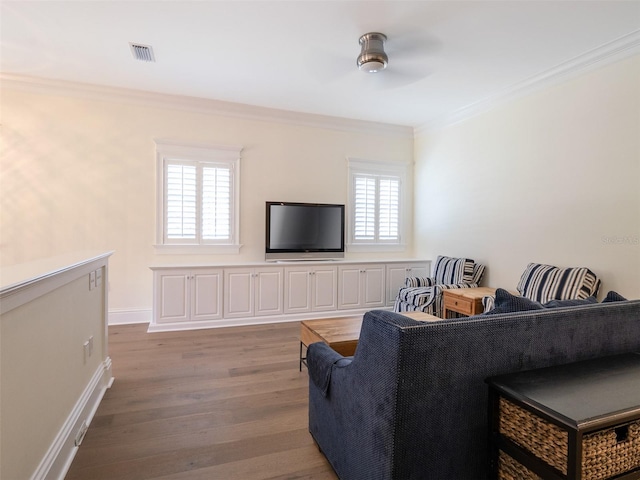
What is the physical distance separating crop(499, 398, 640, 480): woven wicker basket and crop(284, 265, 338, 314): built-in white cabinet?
3548 millimetres

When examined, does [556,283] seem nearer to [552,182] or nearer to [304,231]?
[552,182]

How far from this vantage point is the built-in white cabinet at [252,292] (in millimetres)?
4457

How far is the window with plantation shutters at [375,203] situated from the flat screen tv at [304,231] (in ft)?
1.19

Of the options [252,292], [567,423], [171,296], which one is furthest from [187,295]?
[567,423]

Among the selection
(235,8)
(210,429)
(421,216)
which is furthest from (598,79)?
(210,429)

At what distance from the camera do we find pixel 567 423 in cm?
111

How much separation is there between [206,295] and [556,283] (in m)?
3.93

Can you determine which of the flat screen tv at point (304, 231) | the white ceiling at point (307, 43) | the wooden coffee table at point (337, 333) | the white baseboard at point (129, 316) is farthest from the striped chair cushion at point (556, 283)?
the white baseboard at point (129, 316)

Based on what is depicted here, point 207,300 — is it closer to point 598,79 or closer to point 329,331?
point 329,331

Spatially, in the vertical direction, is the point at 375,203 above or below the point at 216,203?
above

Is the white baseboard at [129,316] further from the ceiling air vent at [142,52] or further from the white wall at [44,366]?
the ceiling air vent at [142,52]

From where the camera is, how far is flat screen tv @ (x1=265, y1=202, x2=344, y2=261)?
16.4ft

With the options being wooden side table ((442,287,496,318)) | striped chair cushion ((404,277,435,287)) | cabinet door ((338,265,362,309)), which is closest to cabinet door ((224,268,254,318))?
cabinet door ((338,265,362,309))

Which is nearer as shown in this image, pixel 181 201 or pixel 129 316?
pixel 129 316
